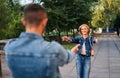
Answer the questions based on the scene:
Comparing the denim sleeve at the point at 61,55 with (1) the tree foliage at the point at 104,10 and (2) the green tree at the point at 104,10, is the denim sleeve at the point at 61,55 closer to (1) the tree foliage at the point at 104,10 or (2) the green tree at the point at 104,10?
(1) the tree foliage at the point at 104,10

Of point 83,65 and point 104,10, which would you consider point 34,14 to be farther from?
point 104,10

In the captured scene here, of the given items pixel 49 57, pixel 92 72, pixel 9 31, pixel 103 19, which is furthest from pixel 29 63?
pixel 103 19

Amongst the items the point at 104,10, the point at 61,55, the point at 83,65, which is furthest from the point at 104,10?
the point at 61,55

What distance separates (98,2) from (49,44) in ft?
156

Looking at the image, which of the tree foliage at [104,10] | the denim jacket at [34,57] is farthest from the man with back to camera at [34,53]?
the tree foliage at [104,10]

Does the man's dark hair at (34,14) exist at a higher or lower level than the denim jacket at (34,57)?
higher

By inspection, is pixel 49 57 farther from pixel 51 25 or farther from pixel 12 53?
pixel 51 25

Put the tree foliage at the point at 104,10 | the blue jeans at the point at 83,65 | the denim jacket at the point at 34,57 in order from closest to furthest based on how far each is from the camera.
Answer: the denim jacket at the point at 34,57 < the blue jeans at the point at 83,65 < the tree foliage at the point at 104,10

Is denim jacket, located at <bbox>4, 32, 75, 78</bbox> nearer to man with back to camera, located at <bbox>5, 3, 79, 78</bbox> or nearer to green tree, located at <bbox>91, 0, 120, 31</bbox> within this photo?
man with back to camera, located at <bbox>5, 3, 79, 78</bbox>

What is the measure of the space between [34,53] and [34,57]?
3cm

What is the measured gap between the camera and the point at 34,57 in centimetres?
288

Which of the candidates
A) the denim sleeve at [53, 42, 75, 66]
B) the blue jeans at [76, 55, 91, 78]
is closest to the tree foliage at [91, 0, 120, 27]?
the blue jeans at [76, 55, 91, 78]

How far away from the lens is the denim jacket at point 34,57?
9.41 ft

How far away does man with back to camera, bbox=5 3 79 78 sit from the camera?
9.42ft
